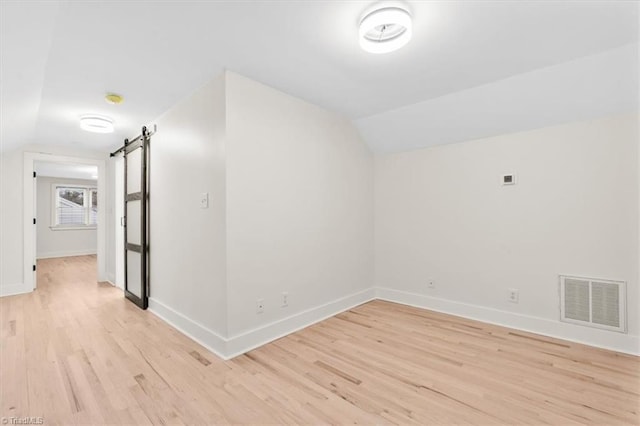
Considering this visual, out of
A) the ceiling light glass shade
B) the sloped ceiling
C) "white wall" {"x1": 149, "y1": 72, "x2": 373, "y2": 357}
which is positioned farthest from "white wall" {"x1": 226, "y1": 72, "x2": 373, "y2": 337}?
the ceiling light glass shade

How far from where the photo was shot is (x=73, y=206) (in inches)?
333

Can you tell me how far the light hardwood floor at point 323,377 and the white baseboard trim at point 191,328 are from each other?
72 millimetres

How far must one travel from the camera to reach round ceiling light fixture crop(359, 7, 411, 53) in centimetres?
163

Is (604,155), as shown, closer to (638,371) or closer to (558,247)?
(558,247)

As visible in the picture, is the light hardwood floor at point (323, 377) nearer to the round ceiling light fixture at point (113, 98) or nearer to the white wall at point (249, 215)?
the white wall at point (249, 215)

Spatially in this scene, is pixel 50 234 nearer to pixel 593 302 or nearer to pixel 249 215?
pixel 249 215

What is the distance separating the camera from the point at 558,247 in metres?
2.73

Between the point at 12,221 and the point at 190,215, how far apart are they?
11.9ft

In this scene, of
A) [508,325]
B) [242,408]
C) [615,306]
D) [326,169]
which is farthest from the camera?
[326,169]

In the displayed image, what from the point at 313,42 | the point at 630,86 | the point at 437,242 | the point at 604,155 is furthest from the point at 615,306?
the point at 313,42

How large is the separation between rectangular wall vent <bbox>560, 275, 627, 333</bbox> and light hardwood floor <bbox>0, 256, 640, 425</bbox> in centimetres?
27

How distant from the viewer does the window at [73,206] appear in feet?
26.4

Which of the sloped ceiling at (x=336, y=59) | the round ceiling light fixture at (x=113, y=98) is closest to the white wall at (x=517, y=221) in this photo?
the sloped ceiling at (x=336, y=59)

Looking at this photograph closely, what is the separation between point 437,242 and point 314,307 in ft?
5.40
